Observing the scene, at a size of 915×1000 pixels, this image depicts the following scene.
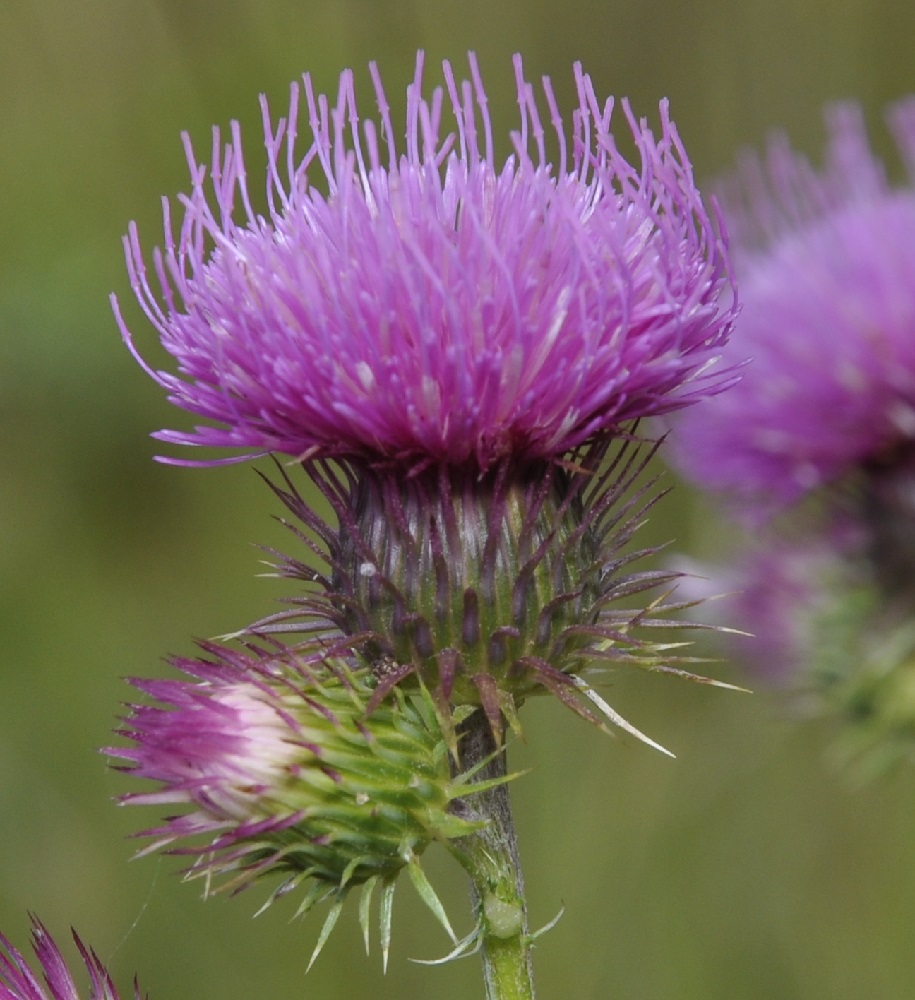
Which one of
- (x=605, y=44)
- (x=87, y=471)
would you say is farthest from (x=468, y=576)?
(x=605, y=44)

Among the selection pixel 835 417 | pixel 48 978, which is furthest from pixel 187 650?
pixel 48 978

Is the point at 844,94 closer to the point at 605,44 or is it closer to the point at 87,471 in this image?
the point at 605,44

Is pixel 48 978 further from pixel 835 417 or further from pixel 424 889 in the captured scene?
pixel 835 417

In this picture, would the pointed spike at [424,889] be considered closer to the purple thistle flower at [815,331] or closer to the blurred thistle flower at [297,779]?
the blurred thistle flower at [297,779]

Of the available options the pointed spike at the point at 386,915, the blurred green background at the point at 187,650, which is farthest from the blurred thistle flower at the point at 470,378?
the blurred green background at the point at 187,650

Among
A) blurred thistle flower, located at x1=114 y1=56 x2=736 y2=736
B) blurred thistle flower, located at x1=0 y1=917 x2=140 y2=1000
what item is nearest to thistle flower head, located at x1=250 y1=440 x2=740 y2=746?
blurred thistle flower, located at x1=114 y1=56 x2=736 y2=736

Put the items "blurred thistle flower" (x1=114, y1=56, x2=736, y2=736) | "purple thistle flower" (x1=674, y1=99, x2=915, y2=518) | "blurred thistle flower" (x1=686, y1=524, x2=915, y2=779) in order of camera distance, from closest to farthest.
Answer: "blurred thistle flower" (x1=114, y1=56, x2=736, y2=736), "purple thistle flower" (x1=674, y1=99, x2=915, y2=518), "blurred thistle flower" (x1=686, y1=524, x2=915, y2=779)

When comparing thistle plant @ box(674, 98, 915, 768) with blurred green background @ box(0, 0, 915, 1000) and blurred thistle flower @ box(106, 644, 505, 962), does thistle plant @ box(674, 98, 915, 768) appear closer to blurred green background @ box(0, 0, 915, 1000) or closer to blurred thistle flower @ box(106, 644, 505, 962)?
blurred green background @ box(0, 0, 915, 1000)
